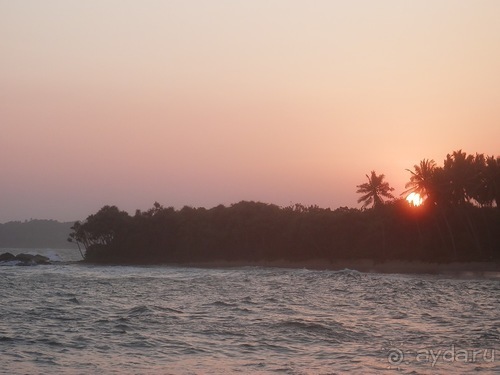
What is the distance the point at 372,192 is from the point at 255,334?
81.8m

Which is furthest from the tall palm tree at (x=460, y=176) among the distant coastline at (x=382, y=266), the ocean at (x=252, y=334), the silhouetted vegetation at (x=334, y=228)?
the ocean at (x=252, y=334)

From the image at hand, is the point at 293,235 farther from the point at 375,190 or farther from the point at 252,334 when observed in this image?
the point at 252,334

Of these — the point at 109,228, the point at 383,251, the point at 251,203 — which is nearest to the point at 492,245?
the point at 383,251

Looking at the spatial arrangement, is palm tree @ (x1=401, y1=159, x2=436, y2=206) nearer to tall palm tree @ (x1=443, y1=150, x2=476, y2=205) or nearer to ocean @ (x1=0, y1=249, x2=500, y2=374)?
tall palm tree @ (x1=443, y1=150, x2=476, y2=205)

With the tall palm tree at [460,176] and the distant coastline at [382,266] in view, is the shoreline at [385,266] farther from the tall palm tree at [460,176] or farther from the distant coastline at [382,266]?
the tall palm tree at [460,176]

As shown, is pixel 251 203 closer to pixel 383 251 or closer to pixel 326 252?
pixel 326 252

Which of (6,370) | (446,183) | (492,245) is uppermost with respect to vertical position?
(446,183)

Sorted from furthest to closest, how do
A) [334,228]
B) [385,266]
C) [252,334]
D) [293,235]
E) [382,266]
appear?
[293,235], [334,228], [382,266], [385,266], [252,334]

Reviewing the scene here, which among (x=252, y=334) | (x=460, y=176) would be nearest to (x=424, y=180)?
(x=460, y=176)

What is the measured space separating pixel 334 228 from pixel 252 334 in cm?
7801

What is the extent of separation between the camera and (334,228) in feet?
331

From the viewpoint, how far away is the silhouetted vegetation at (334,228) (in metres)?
83.1

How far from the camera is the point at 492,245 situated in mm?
82500

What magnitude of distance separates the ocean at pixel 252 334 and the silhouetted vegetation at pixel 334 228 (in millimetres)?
45605
